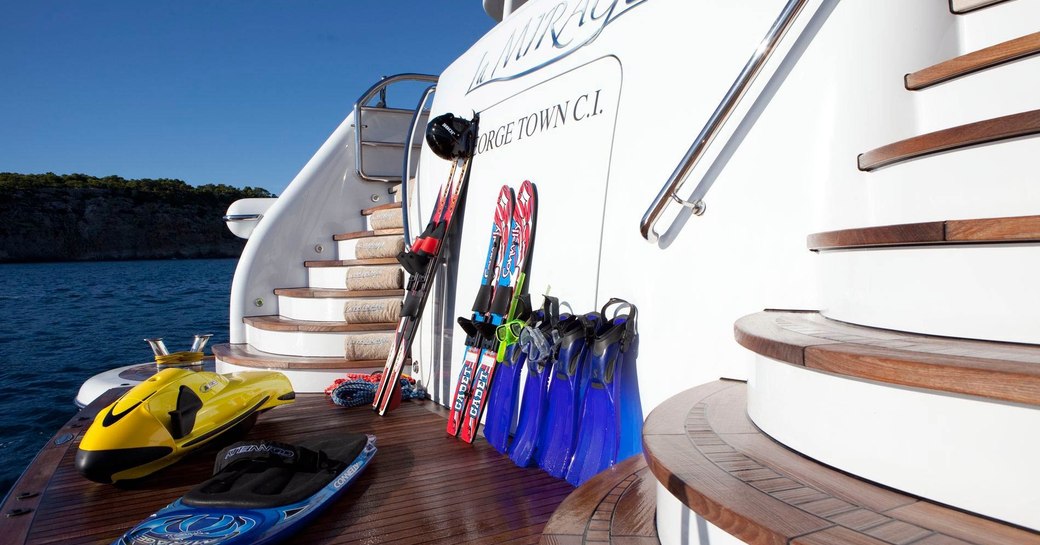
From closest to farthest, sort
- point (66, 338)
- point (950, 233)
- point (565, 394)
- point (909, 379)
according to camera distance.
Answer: point (909, 379), point (950, 233), point (565, 394), point (66, 338)

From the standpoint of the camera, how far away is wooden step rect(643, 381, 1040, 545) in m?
0.96

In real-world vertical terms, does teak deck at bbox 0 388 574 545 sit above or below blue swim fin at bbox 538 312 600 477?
below

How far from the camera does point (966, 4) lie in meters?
1.74

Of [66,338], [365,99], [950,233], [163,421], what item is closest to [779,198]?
[950,233]

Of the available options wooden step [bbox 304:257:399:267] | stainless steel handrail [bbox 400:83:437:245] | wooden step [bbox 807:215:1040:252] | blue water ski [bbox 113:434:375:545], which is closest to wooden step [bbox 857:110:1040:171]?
wooden step [bbox 807:215:1040:252]

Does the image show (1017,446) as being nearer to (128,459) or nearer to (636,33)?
(636,33)

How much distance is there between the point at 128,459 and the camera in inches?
101

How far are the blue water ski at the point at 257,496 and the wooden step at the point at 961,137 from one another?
2.02 m

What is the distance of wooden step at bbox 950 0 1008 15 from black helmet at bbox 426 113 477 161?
99.7 inches

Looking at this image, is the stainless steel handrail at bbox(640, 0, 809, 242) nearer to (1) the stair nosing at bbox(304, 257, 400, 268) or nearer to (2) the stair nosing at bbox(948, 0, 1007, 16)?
(2) the stair nosing at bbox(948, 0, 1007, 16)

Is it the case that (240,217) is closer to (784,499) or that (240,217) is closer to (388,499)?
(388,499)

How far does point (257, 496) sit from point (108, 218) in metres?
71.7

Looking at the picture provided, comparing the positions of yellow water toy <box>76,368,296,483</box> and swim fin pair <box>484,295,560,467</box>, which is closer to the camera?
yellow water toy <box>76,368,296,483</box>

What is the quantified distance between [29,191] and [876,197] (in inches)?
2885
